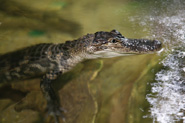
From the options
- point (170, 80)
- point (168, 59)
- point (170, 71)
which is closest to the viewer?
point (170, 80)

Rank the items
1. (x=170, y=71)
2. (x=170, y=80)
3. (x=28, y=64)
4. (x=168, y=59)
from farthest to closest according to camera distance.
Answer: (x=28, y=64)
(x=168, y=59)
(x=170, y=71)
(x=170, y=80)

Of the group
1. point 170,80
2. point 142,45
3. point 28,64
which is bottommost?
point 170,80

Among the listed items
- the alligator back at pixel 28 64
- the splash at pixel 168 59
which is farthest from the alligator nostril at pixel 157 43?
the alligator back at pixel 28 64

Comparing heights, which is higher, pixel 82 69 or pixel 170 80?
pixel 82 69

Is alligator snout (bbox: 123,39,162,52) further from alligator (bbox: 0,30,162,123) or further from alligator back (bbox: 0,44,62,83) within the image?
alligator back (bbox: 0,44,62,83)

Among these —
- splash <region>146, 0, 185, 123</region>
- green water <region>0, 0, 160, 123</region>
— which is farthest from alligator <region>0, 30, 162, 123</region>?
splash <region>146, 0, 185, 123</region>

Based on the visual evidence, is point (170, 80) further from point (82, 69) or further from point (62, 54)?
point (62, 54)

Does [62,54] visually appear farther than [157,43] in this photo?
Yes

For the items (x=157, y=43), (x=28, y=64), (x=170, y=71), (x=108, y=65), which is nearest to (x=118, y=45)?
(x=108, y=65)
